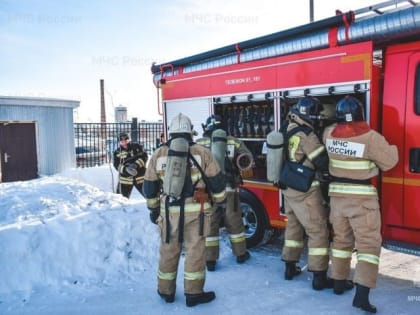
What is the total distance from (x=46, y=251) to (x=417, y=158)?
4115 millimetres

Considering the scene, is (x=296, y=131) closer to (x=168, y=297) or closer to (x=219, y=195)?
(x=219, y=195)

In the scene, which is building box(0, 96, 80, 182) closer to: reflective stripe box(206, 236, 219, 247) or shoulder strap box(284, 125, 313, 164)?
reflective stripe box(206, 236, 219, 247)

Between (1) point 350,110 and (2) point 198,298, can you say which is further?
(2) point 198,298

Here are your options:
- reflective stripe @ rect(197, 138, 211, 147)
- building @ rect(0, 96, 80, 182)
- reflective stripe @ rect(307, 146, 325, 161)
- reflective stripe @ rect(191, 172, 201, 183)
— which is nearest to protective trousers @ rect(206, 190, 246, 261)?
reflective stripe @ rect(197, 138, 211, 147)

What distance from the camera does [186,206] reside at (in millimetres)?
3709

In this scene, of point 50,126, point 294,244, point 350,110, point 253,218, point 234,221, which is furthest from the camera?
point 50,126

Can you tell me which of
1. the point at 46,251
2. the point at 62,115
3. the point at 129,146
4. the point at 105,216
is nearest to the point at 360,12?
the point at 105,216

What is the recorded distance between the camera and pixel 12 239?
4480 mm

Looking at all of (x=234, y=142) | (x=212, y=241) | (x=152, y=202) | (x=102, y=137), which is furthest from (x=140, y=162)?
(x=102, y=137)

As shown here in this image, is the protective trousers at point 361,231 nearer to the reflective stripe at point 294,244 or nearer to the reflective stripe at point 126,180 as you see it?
the reflective stripe at point 294,244

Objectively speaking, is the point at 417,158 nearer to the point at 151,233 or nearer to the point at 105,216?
the point at 151,233

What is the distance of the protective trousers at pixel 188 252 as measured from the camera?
369cm

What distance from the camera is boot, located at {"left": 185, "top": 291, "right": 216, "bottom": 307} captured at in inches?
A: 146

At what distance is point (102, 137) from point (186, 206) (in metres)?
12.0
